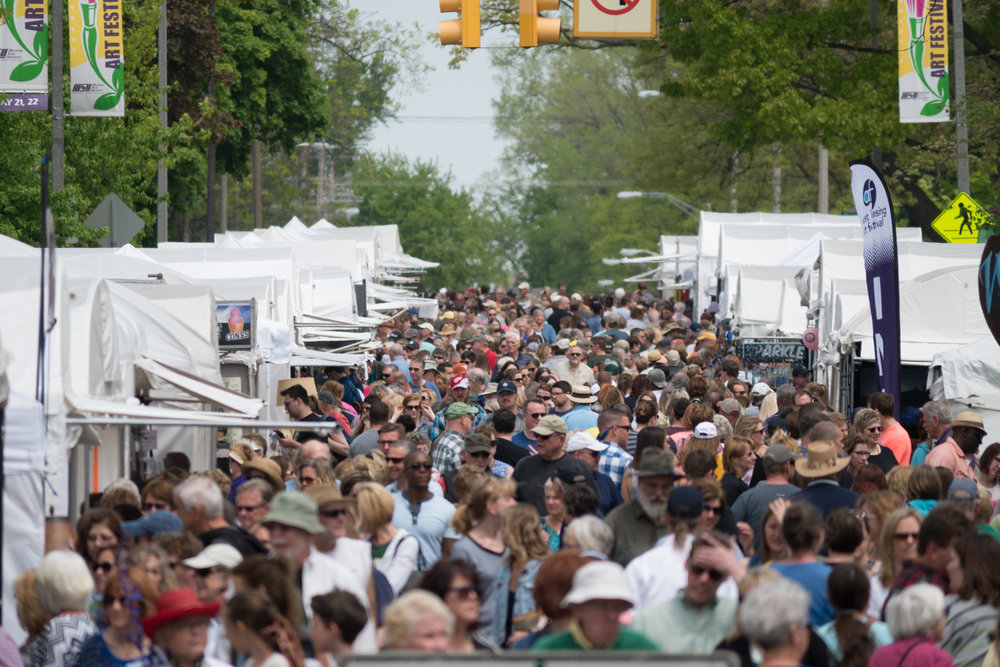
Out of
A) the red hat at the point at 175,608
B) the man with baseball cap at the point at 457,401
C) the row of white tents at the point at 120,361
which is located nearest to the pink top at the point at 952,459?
the man with baseball cap at the point at 457,401

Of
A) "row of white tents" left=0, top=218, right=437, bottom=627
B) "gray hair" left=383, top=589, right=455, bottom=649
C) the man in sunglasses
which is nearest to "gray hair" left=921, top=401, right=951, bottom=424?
"row of white tents" left=0, top=218, right=437, bottom=627

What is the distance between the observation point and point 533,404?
1226 cm

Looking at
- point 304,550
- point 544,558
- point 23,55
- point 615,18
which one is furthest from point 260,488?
point 23,55

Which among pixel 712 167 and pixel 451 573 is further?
pixel 712 167

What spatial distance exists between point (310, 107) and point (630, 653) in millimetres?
45581

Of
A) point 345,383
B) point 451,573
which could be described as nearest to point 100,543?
point 451,573

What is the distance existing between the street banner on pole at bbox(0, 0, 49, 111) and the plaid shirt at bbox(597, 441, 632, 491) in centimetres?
1113

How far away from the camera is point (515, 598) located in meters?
7.27

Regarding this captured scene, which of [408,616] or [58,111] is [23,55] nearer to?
[58,111]

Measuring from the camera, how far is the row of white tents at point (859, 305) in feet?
Answer: 51.5

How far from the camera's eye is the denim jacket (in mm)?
7176

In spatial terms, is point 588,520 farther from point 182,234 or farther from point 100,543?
point 182,234

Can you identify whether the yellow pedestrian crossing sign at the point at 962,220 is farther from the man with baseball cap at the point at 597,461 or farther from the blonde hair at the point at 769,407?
the man with baseball cap at the point at 597,461

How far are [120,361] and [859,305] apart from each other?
34.3 feet
